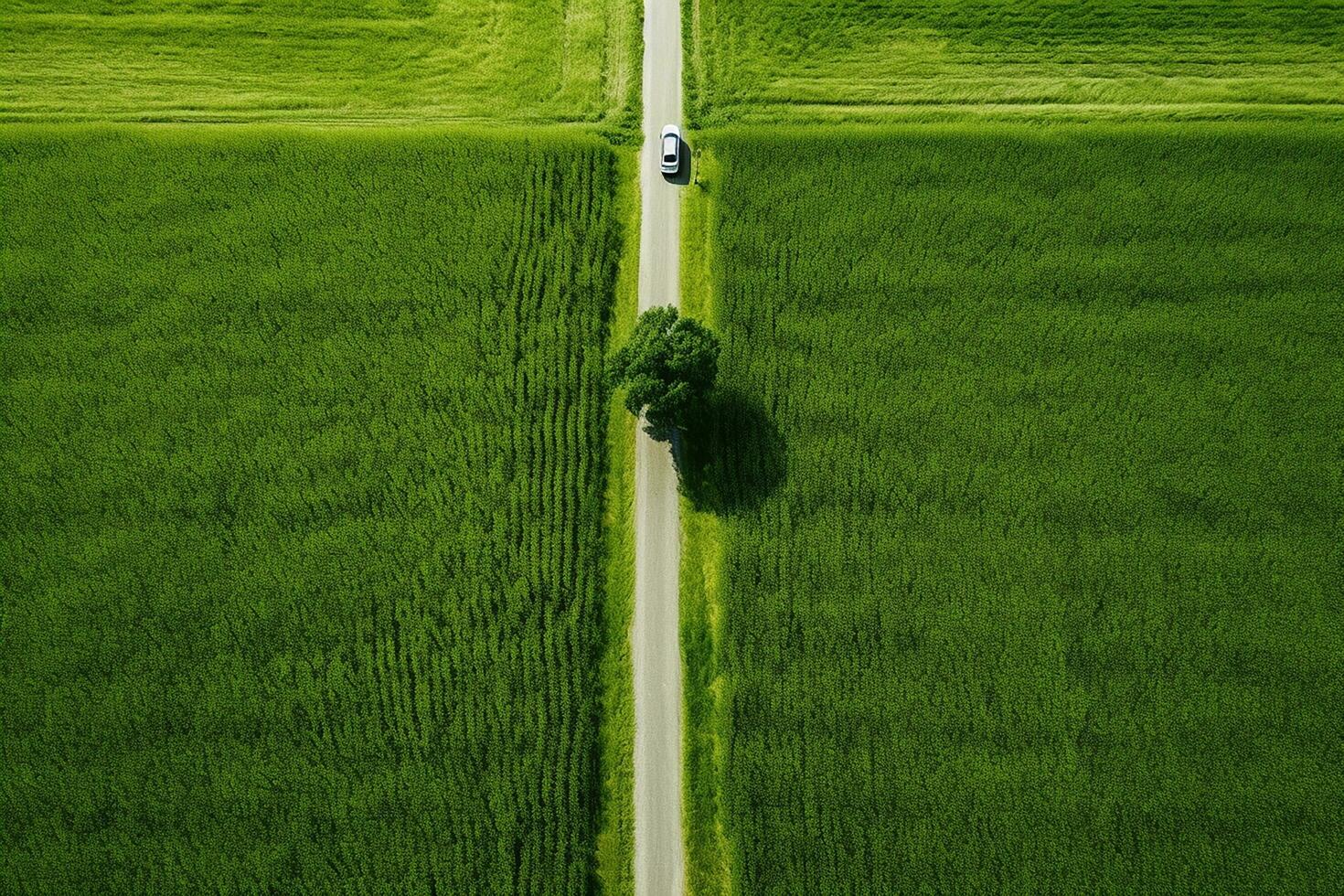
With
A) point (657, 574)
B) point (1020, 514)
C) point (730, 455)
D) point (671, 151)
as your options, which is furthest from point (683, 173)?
point (1020, 514)

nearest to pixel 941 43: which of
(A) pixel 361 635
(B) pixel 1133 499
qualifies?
(B) pixel 1133 499

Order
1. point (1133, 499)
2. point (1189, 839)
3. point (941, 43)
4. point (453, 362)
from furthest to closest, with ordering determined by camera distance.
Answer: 1. point (941, 43)
2. point (453, 362)
3. point (1133, 499)
4. point (1189, 839)

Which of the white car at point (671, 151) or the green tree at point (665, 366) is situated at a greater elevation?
the white car at point (671, 151)

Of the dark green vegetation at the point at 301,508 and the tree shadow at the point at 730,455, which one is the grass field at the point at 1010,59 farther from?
the tree shadow at the point at 730,455

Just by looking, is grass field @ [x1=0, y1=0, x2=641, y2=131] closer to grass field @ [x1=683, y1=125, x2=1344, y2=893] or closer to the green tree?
grass field @ [x1=683, y1=125, x2=1344, y2=893]

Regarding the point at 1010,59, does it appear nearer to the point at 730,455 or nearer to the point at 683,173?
the point at 683,173

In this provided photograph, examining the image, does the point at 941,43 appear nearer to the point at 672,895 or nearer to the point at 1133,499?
the point at 1133,499

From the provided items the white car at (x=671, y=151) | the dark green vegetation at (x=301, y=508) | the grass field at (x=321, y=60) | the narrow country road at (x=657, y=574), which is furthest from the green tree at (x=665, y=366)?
the grass field at (x=321, y=60)
